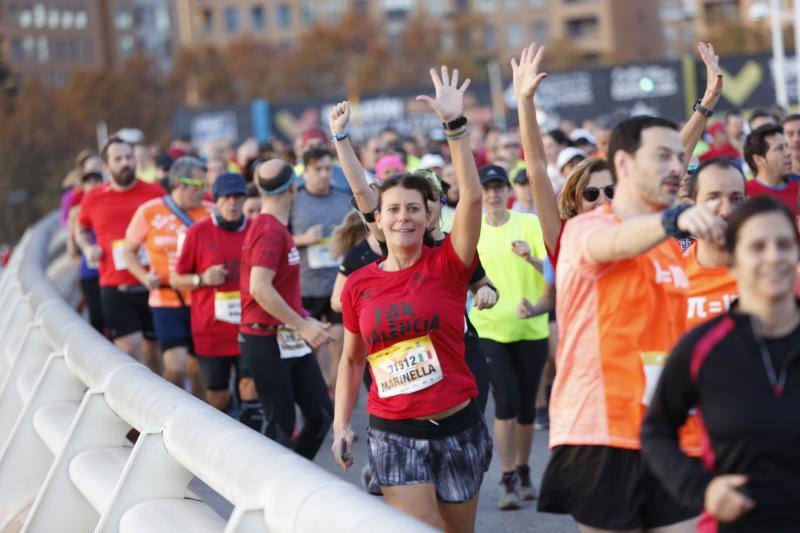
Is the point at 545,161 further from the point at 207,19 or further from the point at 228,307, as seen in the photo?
the point at 207,19

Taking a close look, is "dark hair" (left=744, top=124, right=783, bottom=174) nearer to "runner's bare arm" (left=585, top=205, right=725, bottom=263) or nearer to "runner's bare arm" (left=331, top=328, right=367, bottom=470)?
"runner's bare arm" (left=331, top=328, right=367, bottom=470)

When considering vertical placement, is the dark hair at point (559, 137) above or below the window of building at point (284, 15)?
below

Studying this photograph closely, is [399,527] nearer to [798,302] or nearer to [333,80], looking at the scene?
[798,302]

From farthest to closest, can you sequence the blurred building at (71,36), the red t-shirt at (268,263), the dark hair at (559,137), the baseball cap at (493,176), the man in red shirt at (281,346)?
the blurred building at (71,36), the dark hair at (559,137), the baseball cap at (493,176), the man in red shirt at (281,346), the red t-shirt at (268,263)

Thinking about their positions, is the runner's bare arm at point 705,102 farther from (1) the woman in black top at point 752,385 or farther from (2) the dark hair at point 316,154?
(2) the dark hair at point 316,154

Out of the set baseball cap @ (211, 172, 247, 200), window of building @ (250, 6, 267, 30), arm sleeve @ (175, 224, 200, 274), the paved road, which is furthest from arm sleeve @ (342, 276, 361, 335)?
window of building @ (250, 6, 267, 30)

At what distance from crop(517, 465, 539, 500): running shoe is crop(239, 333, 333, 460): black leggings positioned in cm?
119

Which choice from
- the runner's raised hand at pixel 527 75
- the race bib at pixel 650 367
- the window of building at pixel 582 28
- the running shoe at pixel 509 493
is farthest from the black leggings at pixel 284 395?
the window of building at pixel 582 28

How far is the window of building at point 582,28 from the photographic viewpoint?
122m

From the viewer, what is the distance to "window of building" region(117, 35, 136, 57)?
5418 inches

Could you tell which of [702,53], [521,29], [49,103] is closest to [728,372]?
[702,53]

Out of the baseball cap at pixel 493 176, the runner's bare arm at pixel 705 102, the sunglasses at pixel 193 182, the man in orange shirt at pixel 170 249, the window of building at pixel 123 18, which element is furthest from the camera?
the window of building at pixel 123 18

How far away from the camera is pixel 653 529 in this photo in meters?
4.65

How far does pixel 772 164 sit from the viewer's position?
8.95m
